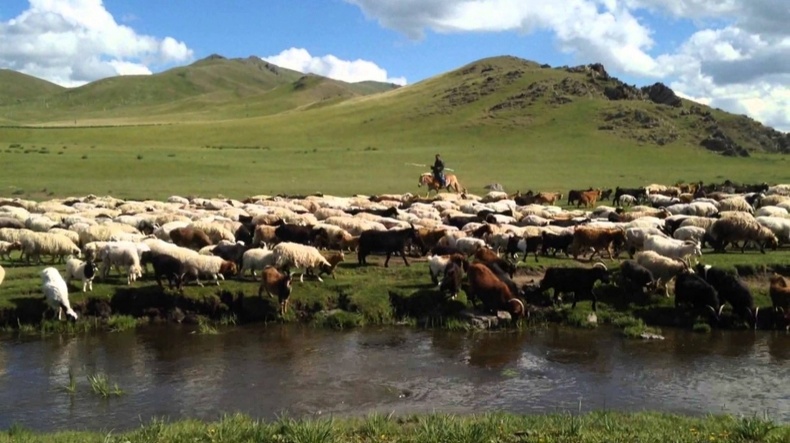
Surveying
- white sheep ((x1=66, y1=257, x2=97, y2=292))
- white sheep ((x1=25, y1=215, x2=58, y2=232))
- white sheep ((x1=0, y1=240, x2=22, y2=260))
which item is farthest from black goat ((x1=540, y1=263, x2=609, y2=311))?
white sheep ((x1=25, y1=215, x2=58, y2=232))

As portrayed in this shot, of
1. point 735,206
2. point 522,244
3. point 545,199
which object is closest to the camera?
point 522,244

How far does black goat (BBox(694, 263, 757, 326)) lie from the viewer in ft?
47.1

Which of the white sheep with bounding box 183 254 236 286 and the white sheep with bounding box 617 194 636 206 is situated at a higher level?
the white sheep with bounding box 617 194 636 206

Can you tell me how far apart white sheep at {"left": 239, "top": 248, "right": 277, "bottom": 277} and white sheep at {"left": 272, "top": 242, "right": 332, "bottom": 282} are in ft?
0.45

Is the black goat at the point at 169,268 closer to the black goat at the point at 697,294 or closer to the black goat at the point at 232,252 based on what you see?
the black goat at the point at 232,252

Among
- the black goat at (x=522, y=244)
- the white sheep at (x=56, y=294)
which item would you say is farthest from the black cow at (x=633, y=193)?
the white sheep at (x=56, y=294)

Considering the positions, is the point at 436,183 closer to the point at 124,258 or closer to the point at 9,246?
the point at 9,246

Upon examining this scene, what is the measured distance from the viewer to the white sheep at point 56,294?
13.8 meters

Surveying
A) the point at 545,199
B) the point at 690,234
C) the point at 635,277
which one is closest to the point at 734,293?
the point at 635,277

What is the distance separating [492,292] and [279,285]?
4309 mm

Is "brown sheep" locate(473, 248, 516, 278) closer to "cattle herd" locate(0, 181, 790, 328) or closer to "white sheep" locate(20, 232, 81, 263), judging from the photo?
"cattle herd" locate(0, 181, 790, 328)

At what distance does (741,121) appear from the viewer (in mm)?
86938

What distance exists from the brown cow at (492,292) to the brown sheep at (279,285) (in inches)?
147

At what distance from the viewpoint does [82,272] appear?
14.9 metres
